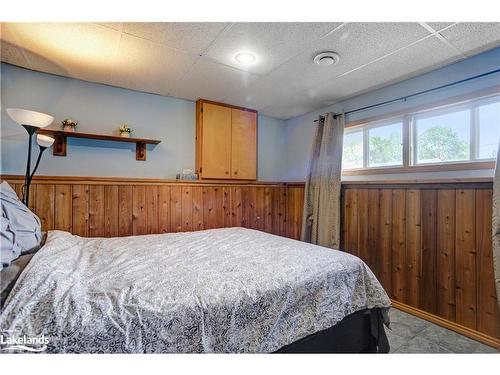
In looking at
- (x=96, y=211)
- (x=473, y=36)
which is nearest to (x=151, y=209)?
(x=96, y=211)

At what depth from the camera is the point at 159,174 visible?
2838 mm

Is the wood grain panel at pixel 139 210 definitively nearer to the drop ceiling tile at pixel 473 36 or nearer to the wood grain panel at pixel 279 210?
the wood grain panel at pixel 279 210

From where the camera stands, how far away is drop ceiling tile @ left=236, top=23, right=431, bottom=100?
1.61 metres

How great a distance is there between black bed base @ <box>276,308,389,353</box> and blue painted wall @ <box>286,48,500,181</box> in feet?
4.87

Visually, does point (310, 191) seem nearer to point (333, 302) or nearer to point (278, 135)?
point (278, 135)

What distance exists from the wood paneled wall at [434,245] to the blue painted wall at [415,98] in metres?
0.22

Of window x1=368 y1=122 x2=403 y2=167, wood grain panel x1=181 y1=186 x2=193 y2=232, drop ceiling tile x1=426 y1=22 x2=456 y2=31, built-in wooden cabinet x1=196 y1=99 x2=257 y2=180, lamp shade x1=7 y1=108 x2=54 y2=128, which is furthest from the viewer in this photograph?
built-in wooden cabinet x1=196 y1=99 x2=257 y2=180

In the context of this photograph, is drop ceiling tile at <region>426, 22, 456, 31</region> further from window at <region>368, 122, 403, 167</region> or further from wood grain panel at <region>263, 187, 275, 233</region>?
wood grain panel at <region>263, 187, 275, 233</region>

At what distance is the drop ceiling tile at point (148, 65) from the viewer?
184 centimetres

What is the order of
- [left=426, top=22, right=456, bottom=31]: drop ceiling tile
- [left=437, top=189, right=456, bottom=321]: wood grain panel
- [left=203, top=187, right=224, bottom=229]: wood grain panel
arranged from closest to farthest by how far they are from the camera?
1. [left=426, top=22, right=456, bottom=31]: drop ceiling tile
2. [left=437, top=189, right=456, bottom=321]: wood grain panel
3. [left=203, top=187, right=224, bottom=229]: wood grain panel

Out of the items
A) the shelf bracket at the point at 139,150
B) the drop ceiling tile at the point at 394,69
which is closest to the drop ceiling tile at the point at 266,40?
the drop ceiling tile at the point at 394,69

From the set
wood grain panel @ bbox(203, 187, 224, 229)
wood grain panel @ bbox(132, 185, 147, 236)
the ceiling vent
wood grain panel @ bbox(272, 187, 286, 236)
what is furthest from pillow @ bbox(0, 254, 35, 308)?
wood grain panel @ bbox(272, 187, 286, 236)
